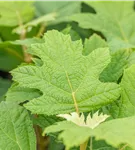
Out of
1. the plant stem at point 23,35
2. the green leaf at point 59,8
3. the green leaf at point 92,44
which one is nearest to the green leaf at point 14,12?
the plant stem at point 23,35

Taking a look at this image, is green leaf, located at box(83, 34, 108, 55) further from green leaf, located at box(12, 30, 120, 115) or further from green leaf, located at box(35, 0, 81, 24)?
green leaf, located at box(35, 0, 81, 24)

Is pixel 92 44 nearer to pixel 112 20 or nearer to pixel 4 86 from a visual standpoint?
pixel 112 20

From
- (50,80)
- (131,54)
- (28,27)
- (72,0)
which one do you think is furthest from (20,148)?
(72,0)

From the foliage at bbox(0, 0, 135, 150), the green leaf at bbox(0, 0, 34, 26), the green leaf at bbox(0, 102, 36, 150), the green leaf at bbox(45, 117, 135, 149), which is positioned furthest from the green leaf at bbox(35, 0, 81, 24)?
the green leaf at bbox(45, 117, 135, 149)

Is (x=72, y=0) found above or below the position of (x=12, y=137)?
above

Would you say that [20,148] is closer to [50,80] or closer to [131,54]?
[50,80]

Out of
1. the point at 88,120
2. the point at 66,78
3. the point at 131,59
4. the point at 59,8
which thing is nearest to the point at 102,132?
the point at 88,120
